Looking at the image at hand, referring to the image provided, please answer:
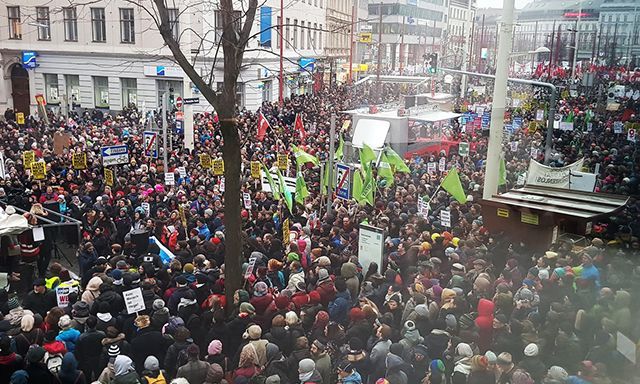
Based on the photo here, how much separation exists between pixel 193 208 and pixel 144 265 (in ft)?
15.6

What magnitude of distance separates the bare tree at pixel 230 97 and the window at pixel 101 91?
32.5 metres

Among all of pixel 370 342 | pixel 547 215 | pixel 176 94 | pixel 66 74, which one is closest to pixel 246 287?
pixel 370 342

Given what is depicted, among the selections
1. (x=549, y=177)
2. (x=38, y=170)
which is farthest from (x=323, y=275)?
(x=38, y=170)

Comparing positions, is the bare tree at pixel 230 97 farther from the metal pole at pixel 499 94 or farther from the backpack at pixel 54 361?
the metal pole at pixel 499 94

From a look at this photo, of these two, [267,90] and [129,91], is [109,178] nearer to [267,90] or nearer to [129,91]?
[129,91]

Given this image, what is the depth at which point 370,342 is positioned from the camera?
748cm

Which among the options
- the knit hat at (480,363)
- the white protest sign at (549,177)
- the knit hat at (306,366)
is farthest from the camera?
the white protest sign at (549,177)

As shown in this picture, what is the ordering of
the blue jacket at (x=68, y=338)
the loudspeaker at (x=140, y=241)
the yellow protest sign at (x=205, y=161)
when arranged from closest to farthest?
the blue jacket at (x=68, y=338) < the loudspeaker at (x=140, y=241) < the yellow protest sign at (x=205, y=161)

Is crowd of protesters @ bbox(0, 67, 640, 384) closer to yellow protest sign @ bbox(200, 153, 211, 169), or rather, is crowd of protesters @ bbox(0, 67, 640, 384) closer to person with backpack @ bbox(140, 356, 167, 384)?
person with backpack @ bbox(140, 356, 167, 384)

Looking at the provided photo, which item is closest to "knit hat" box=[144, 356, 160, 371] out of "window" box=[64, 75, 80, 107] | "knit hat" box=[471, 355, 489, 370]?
"knit hat" box=[471, 355, 489, 370]

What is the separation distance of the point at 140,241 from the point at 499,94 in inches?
322

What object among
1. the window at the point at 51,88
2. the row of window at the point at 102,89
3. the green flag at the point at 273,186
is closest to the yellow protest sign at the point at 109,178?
the green flag at the point at 273,186

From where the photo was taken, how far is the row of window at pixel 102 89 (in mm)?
37581

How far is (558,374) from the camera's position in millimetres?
6281
